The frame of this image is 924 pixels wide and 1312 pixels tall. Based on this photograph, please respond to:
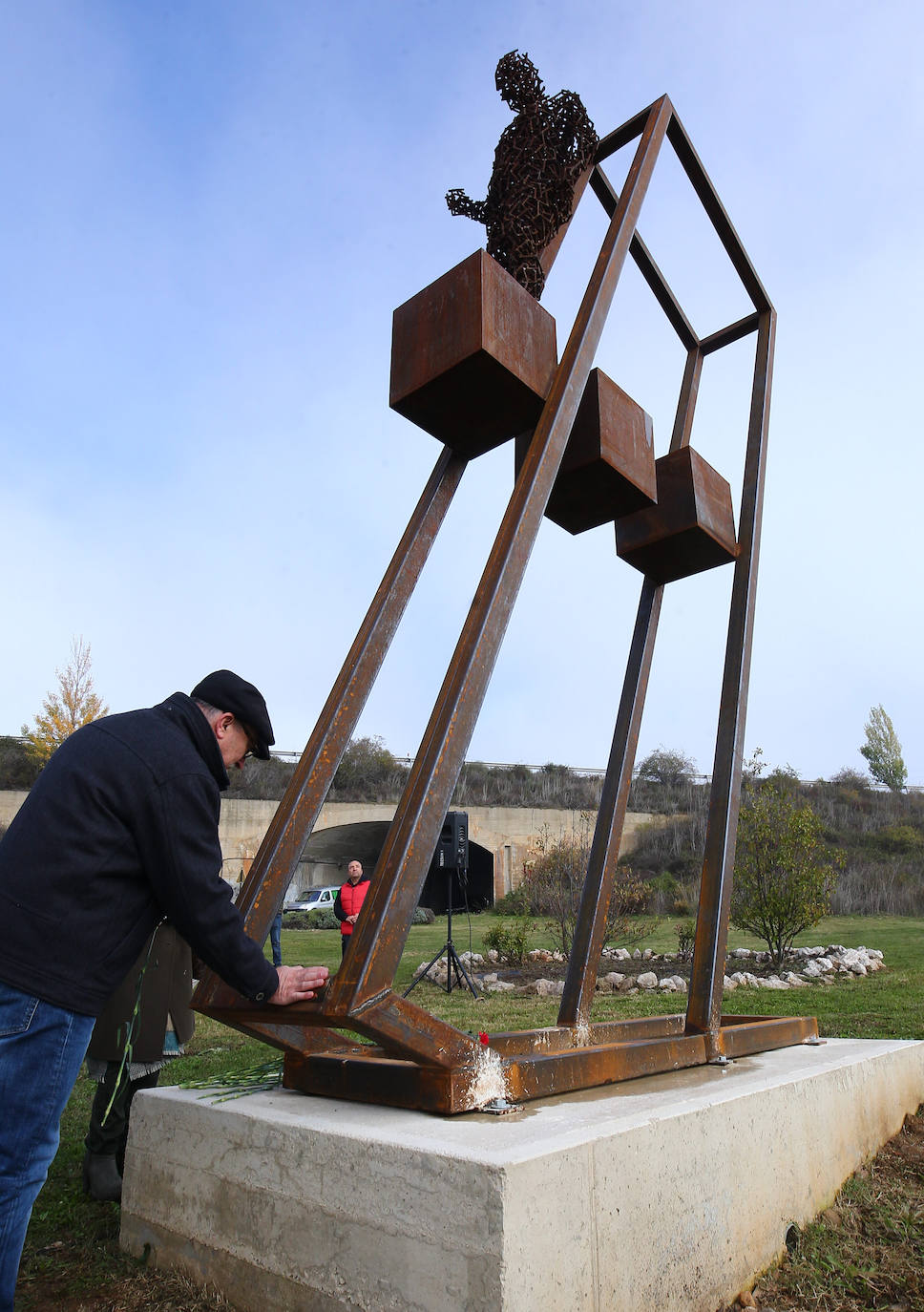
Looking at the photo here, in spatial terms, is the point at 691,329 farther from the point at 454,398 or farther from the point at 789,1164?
the point at 789,1164

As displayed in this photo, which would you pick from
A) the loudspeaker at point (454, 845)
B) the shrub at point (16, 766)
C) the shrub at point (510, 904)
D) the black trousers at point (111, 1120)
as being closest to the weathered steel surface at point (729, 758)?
the black trousers at point (111, 1120)

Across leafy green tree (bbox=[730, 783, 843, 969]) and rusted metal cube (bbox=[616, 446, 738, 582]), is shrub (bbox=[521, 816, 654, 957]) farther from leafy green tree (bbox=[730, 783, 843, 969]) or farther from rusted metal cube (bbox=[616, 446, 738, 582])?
rusted metal cube (bbox=[616, 446, 738, 582])

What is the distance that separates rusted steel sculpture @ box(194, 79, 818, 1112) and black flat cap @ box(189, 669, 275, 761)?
0.21m

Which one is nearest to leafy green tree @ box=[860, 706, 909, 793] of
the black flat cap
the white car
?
the white car

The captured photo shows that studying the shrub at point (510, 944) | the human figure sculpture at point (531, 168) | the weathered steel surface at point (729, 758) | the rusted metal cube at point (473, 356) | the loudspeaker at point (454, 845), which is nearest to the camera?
the rusted metal cube at point (473, 356)

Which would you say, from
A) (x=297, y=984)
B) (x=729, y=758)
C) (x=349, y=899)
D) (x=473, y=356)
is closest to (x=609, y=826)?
(x=729, y=758)

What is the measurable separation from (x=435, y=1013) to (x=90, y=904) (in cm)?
607

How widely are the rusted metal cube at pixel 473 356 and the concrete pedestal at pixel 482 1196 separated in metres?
1.77

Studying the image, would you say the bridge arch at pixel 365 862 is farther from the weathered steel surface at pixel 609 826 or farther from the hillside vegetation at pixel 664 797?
the weathered steel surface at pixel 609 826

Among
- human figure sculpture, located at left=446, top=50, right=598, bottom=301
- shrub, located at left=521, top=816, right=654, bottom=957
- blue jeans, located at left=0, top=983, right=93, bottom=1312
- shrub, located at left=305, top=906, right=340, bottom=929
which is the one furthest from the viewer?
→ shrub, located at left=305, top=906, right=340, bottom=929

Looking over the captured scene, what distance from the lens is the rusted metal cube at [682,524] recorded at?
323cm

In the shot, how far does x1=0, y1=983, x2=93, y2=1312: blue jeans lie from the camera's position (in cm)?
160

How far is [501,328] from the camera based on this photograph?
2.29 meters

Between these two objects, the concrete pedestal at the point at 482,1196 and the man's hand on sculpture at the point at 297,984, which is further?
the man's hand on sculpture at the point at 297,984
